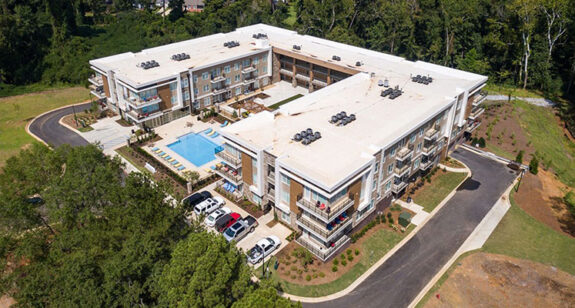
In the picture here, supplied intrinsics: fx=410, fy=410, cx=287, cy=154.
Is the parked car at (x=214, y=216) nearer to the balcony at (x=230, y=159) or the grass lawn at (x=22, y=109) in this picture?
the balcony at (x=230, y=159)

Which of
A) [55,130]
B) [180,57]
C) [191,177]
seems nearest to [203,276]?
[191,177]

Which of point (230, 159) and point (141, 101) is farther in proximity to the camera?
point (141, 101)

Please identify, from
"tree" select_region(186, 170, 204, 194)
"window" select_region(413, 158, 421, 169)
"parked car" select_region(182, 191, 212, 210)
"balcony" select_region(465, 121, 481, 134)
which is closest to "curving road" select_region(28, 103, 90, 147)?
"tree" select_region(186, 170, 204, 194)

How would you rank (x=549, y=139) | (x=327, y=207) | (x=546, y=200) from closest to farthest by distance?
(x=327, y=207)
(x=546, y=200)
(x=549, y=139)

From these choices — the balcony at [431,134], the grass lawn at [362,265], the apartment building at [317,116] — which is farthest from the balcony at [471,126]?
the grass lawn at [362,265]

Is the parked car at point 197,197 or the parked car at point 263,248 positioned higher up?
the parked car at point 197,197

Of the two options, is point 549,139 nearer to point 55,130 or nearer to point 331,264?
point 331,264

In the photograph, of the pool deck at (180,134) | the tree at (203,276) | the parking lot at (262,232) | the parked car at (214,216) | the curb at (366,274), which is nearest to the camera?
the tree at (203,276)

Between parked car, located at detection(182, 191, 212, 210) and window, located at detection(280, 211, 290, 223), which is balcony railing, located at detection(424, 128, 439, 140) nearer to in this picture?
window, located at detection(280, 211, 290, 223)
